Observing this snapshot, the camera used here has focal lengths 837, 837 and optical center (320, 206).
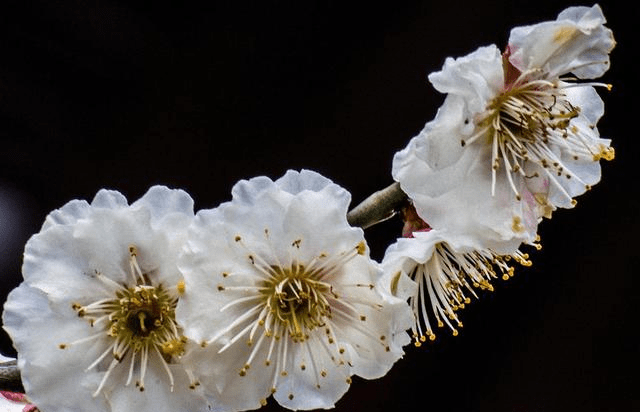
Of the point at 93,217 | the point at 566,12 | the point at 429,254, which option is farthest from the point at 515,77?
the point at 93,217

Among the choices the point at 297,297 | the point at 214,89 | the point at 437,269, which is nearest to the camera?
the point at 297,297

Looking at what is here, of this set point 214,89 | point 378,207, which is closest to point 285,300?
point 378,207

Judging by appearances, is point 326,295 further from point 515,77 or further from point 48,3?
point 48,3

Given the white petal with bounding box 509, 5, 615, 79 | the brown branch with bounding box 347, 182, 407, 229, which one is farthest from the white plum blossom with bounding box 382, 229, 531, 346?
the white petal with bounding box 509, 5, 615, 79

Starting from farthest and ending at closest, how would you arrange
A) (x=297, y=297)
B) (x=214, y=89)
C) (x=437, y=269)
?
(x=214, y=89) < (x=437, y=269) < (x=297, y=297)

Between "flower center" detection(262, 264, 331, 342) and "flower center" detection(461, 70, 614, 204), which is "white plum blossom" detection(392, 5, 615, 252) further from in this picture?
"flower center" detection(262, 264, 331, 342)

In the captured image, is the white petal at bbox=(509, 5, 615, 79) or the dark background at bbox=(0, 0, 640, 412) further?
the dark background at bbox=(0, 0, 640, 412)

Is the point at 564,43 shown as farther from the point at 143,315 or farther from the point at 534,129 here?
the point at 143,315
